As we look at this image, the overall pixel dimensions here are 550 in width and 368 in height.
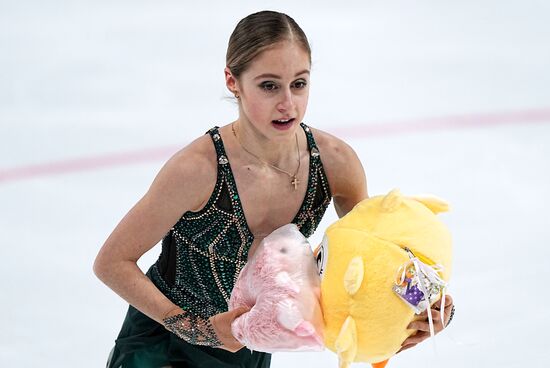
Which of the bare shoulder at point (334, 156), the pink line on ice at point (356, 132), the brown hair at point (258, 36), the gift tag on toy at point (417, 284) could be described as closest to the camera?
the gift tag on toy at point (417, 284)

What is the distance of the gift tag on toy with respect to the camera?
2.05m

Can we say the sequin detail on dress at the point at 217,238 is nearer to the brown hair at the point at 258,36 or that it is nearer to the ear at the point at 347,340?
the brown hair at the point at 258,36

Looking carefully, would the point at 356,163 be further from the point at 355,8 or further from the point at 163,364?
the point at 355,8

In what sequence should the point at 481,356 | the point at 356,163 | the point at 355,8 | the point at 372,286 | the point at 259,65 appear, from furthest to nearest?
the point at 355,8
the point at 481,356
the point at 356,163
the point at 259,65
the point at 372,286

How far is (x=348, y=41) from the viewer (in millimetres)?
5555

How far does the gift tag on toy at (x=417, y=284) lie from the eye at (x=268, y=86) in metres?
0.56

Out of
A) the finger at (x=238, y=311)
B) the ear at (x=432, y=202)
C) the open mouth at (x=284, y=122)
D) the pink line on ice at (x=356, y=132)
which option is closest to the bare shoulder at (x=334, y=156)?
the open mouth at (x=284, y=122)

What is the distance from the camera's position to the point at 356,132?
470cm

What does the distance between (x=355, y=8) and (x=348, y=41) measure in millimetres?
432

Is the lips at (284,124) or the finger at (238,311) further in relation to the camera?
the lips at (284,124)

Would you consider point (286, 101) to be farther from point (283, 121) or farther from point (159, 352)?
point (159, 352)

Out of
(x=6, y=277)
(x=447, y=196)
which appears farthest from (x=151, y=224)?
(x=447, y=196)

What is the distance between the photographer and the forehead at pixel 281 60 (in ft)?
7.75

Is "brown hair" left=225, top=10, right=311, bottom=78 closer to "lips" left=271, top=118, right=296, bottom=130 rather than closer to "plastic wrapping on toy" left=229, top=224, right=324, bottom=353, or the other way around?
"lips" left=271, top=118, right=296, bottom=130
